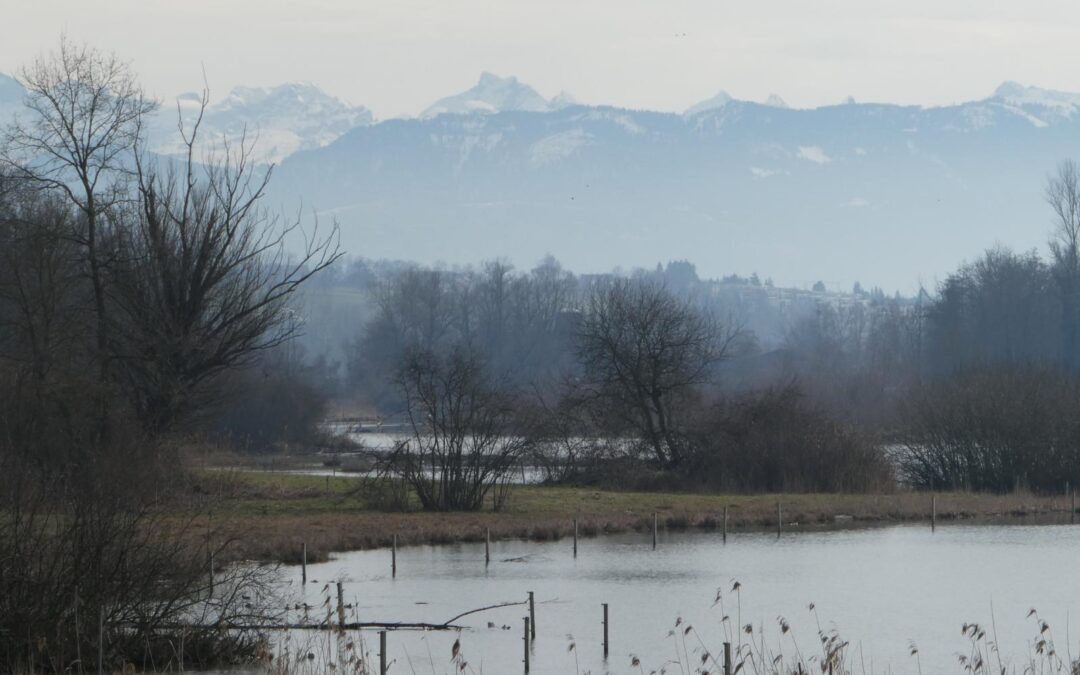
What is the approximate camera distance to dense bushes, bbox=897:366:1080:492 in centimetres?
6009

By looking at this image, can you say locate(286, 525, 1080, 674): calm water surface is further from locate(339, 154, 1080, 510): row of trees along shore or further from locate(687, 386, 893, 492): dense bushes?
locate(687, 386, 893, 492): dense bushes

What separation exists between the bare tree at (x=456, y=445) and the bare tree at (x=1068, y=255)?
205ft

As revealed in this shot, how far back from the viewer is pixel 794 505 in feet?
174

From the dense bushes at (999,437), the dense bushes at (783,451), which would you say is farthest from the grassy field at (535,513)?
the dense bushes at (999,437)

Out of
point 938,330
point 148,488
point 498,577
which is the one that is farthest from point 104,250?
point 938,330

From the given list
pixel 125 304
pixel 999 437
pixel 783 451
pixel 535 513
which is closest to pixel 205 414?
pixel 125 304

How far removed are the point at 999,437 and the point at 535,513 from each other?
71.0 feet

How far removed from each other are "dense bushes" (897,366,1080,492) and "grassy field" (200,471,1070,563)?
314 cm

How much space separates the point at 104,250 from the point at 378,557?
14015 mm

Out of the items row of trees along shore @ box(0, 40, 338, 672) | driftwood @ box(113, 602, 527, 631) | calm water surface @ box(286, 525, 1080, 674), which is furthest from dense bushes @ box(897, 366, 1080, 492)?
driftwood @ box(113, 602, 527, 631)

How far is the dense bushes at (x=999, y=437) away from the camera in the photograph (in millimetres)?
60094

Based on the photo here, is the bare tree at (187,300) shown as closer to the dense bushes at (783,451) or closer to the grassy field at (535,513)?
the grassy field at (535,513)

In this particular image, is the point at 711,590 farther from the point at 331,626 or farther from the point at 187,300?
the point at 187,300

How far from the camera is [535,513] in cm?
4878
